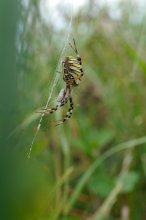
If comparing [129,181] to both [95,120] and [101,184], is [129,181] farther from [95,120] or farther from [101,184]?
[95,120]

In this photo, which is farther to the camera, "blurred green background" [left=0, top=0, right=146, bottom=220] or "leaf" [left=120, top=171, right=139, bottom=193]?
"leaf" [left=120, top=171, right=139, bottom=193]

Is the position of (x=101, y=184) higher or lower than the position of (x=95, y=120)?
lower

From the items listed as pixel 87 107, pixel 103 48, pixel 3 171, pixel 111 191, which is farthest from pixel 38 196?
pixel 103 48

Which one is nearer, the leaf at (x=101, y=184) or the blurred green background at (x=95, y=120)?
the blurred green background at (x=95, y=120)

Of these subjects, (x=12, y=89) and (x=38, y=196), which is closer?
(x=12, y=89)

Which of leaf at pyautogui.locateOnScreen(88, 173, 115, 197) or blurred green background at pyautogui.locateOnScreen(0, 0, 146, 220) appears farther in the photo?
leaf at pyautogui.locateOnScreen(88, 173, 115, 197)

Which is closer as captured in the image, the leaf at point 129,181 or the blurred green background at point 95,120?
the blurred green background at point 95,120

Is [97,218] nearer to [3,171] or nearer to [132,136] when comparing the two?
[132,136]

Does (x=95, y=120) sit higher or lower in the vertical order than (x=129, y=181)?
higher

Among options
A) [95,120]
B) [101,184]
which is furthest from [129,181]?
[95,120]

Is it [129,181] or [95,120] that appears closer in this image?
[129,181]

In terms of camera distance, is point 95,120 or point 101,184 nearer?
point 101,184
